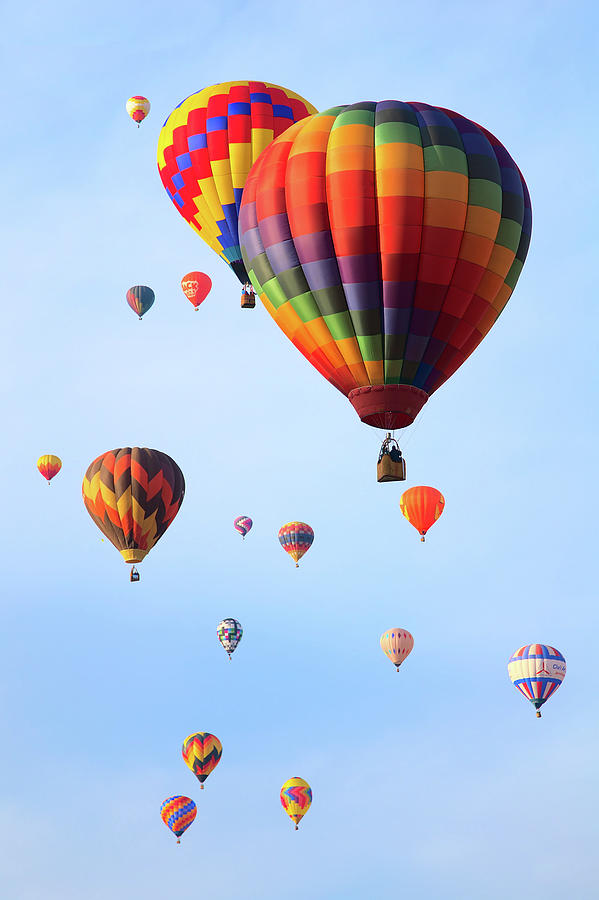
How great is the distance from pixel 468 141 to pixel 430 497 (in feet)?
41.6

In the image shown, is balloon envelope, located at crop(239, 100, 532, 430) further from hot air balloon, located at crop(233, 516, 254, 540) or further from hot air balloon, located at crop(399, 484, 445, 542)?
hot air balloon, located at crop(233, 516, 254, 540)

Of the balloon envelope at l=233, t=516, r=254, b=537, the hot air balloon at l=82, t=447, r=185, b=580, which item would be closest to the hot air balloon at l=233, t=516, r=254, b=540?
the balloon envelope at l=233, t=516, r=254, b=537

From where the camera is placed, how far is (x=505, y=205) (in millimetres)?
28062

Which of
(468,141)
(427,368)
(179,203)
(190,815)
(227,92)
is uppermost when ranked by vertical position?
(227,92)

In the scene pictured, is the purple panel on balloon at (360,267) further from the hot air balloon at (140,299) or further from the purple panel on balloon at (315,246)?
the hot air balloon at (140,299)

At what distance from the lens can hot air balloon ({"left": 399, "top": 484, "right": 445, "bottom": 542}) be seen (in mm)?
38312

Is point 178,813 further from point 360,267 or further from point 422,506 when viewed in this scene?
point 360,267

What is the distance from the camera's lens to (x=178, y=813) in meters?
44.9

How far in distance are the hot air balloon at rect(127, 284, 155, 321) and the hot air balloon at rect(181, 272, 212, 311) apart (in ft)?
5.40

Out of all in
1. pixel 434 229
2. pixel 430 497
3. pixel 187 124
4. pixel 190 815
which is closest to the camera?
pixel 434 229

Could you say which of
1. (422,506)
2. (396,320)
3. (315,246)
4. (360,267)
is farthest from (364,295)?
(422,506)

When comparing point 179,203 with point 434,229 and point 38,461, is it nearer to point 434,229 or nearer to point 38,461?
point 434,229

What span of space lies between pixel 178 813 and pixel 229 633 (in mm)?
5843

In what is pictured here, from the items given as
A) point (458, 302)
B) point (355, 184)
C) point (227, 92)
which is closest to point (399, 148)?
point (355, 184)
